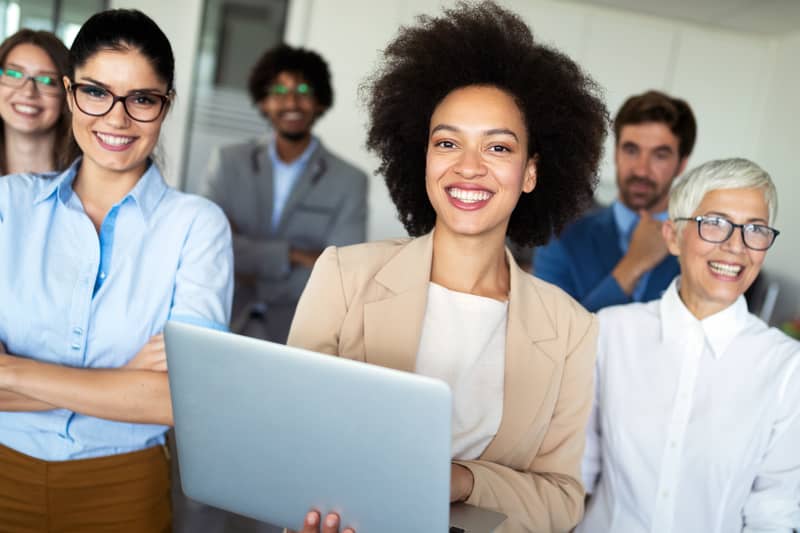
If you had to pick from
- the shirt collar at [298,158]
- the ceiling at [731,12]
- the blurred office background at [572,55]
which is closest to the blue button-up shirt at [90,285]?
the shirt collar at [298,158]

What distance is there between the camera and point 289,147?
354 cm

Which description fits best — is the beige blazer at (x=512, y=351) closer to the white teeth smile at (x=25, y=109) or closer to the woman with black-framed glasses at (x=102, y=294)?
the woman with black-framed glasses at (x=102, y=294)

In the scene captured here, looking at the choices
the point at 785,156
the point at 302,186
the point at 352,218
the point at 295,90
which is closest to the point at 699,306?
the point at 352,218

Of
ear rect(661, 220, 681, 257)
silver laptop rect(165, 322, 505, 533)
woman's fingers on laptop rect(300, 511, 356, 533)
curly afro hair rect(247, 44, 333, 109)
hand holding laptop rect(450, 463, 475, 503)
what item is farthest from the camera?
curly afro hair rect(247, 44, 333, 109)

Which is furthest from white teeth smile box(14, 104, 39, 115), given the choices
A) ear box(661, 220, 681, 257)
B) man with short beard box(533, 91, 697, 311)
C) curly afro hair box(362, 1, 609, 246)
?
ear box(661, 220, 681, 257)

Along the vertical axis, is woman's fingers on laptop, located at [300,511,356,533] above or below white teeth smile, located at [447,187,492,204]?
below

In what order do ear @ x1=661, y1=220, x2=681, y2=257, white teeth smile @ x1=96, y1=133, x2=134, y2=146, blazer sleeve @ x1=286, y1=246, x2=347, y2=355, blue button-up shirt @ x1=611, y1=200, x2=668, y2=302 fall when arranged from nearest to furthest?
blazer sleeve @ x1=286, y1=246, x2=347, y2=355 → white teeth smile @ x1=96, y1=133, x2=134, y2=146 → ear @ x1=661, y1=220, x2=681, y2=257 → blue button-up shirt @ x1=611, y1=200, x2=668, y2=302

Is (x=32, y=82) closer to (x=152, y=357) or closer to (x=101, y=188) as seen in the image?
(x=101, y=188)

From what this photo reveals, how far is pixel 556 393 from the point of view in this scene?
1688mm

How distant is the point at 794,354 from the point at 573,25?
188 inches

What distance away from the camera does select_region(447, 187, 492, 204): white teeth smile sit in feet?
5.44

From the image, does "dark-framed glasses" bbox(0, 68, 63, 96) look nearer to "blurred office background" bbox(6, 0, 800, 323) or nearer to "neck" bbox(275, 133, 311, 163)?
"neck" bbox(275, 133, 311, 163)

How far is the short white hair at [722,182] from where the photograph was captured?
202 centimetres

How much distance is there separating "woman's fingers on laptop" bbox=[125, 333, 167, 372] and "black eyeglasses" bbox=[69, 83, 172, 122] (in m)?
0.51
